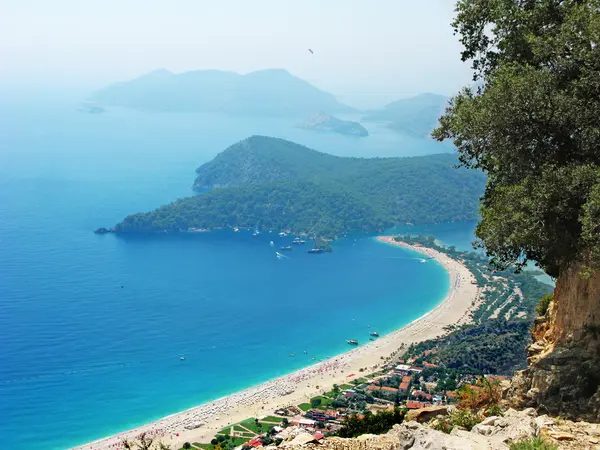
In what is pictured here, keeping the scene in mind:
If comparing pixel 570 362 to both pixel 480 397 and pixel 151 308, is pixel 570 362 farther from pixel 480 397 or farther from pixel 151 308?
pixel 151 308

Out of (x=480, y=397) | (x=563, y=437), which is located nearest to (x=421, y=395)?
(x=480, y=397)

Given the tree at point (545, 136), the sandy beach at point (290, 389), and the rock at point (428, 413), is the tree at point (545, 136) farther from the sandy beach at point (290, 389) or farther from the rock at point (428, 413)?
the sandy beach at point (290, 389)

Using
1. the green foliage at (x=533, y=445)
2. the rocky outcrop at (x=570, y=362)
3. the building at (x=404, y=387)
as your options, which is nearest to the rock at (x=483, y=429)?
the green foliage at (x=533, y=445)

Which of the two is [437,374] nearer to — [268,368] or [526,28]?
[268,368]

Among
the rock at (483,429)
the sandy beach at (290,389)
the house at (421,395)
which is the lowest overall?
Result: the sandy beach at (290,389)

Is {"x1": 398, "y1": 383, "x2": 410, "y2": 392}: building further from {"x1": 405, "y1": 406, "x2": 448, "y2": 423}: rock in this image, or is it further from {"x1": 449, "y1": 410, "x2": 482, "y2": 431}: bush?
{"x1": 449, "y1": 410, "x2": 482, "y2": 431}: bush

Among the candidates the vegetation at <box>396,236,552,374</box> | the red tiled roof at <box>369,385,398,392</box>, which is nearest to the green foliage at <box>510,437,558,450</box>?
the red tiled roof at <box>369,385,398,392</box>

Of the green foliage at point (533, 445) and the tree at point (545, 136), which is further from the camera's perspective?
the tree at point (545, 136)
